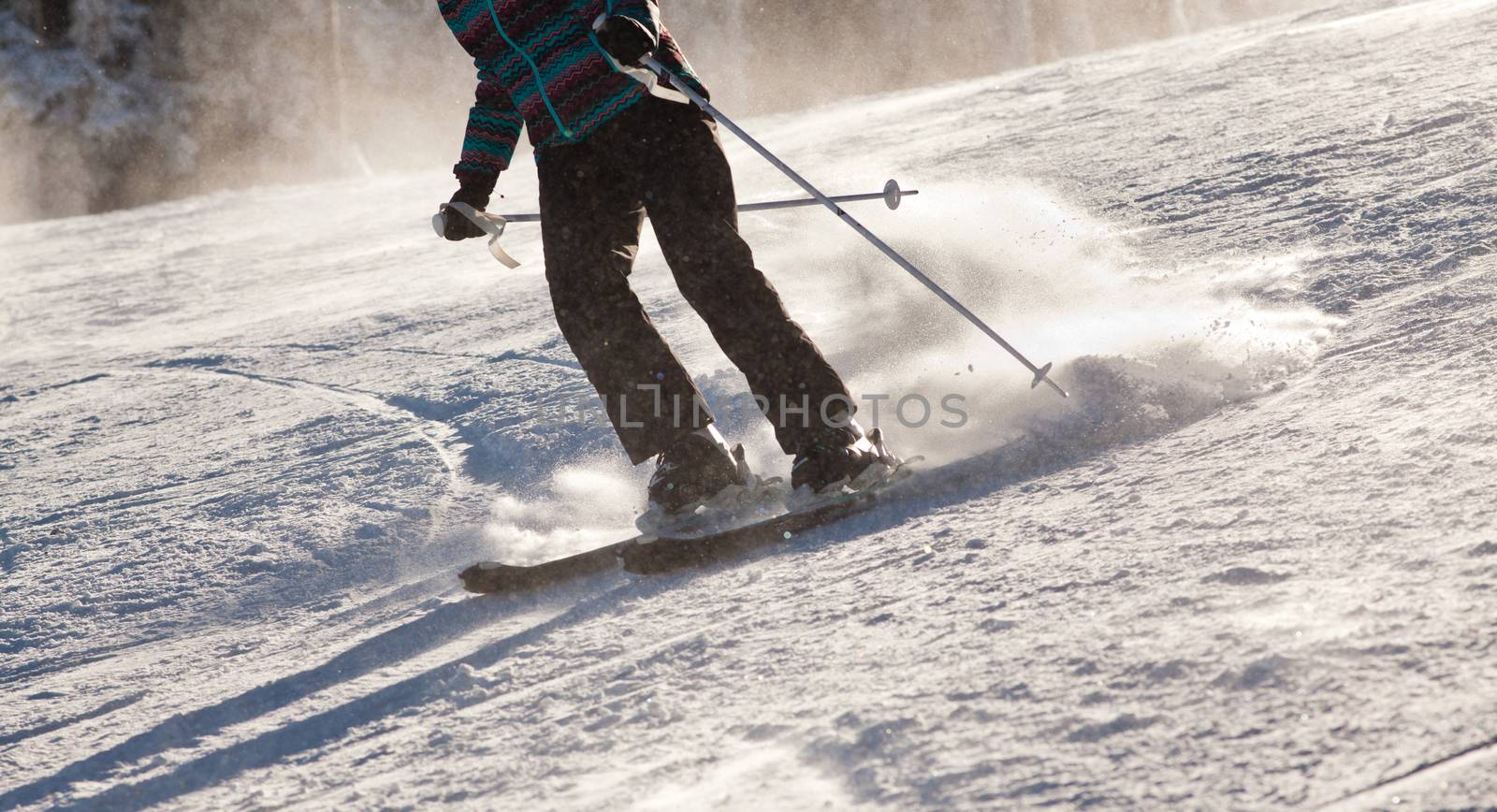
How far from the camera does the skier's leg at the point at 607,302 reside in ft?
9.58

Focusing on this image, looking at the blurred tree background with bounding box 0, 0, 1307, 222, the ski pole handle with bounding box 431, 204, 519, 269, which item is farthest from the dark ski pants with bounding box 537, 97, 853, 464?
the blurred tree background with bounding box 0, 0, 1307, 222

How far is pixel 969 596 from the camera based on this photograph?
2.17 m

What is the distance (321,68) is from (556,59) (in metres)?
17.5

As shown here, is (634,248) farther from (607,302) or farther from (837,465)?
(837,465)

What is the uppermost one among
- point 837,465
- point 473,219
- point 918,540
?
point 473,219

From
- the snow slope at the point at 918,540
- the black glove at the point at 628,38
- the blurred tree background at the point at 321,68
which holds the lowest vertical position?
the snow slope at the point at 918,540

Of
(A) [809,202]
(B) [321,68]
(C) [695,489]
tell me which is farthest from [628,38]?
(B) [321,68]

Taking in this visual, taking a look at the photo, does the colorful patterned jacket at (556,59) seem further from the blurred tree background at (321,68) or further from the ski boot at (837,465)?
the blurred tree background at (321,68)

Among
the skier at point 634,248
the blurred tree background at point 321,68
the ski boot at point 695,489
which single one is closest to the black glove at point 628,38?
the skier at point 634,248

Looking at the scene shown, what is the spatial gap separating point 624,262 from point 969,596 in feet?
3.97

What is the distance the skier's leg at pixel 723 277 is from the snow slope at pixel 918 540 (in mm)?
312

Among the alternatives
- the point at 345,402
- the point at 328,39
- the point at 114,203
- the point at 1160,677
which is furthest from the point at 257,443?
the point at 328,39

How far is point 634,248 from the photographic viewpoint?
9.90ft

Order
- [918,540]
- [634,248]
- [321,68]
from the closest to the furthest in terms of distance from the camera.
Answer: [918,540] → [634,248] → [321,68]
